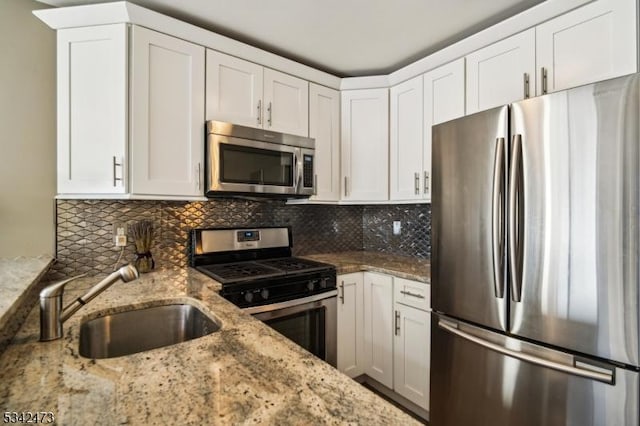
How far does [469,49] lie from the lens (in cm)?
192

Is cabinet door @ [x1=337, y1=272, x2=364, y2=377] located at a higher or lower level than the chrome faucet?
lower

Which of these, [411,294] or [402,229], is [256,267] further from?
[402,229]

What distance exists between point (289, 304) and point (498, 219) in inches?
49.3

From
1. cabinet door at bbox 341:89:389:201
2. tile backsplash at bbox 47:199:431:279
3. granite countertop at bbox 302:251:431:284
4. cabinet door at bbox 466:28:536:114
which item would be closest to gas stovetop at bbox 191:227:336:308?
tile backsplash at bbox 47:199:431:279

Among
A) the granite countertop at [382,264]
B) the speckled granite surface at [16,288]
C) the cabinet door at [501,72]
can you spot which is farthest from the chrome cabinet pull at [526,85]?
the speckled granite surface at [16,288]

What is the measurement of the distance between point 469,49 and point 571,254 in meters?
1.43

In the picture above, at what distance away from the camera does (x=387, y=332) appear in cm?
213

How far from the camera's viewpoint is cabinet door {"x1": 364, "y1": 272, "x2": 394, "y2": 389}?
6.95 ft

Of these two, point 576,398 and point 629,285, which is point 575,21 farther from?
point 576,398

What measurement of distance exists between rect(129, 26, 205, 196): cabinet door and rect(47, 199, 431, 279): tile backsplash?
→ 0.34 meters

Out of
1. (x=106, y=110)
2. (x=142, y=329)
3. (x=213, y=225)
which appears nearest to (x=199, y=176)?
(x=213, y=225)

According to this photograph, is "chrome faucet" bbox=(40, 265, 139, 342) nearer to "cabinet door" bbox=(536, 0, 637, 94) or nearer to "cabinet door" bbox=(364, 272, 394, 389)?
"cabinet door" bbox=(364, 272, 394, 389)

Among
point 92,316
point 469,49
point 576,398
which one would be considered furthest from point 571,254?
→ point 92,316

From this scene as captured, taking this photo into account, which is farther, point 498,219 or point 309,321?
point 309,321
